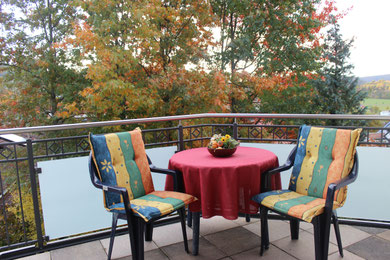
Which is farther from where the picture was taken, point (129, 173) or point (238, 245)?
point (238, 245)

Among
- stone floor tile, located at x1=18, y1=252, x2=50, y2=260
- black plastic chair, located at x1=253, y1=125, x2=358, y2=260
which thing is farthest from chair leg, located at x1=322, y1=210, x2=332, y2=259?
stone floor tile, located at x1=18, y1=252, x2=50, y2=260

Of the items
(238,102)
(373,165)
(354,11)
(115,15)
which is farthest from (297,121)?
(373,165)

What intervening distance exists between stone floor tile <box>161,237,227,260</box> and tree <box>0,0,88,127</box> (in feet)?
20.0

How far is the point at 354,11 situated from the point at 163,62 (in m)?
6.40

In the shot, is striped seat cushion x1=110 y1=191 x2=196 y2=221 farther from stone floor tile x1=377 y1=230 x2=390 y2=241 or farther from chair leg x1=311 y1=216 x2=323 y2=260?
stone floor tile x1=377 y1=230 x2=390 y2=241

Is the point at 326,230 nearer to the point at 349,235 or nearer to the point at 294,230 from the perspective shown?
the point at 294,230

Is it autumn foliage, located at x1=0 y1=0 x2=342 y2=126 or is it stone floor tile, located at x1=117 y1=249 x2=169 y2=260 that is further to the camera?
autumn foliage, located at x1=0 y1=0 x2=342 y2=126

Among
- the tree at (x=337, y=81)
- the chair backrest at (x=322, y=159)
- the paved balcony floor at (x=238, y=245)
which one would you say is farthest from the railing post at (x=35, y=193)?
the tree at (x=337, y=81)

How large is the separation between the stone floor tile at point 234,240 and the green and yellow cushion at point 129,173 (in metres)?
0.57

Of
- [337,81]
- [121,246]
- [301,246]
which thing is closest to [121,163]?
[121,246]

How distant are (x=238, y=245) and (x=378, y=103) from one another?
844 centimetres

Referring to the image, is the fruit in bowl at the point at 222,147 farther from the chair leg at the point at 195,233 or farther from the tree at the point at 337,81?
the tree at the point at 337,81

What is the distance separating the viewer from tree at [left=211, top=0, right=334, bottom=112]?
28.1ft

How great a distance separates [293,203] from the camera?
200cm
